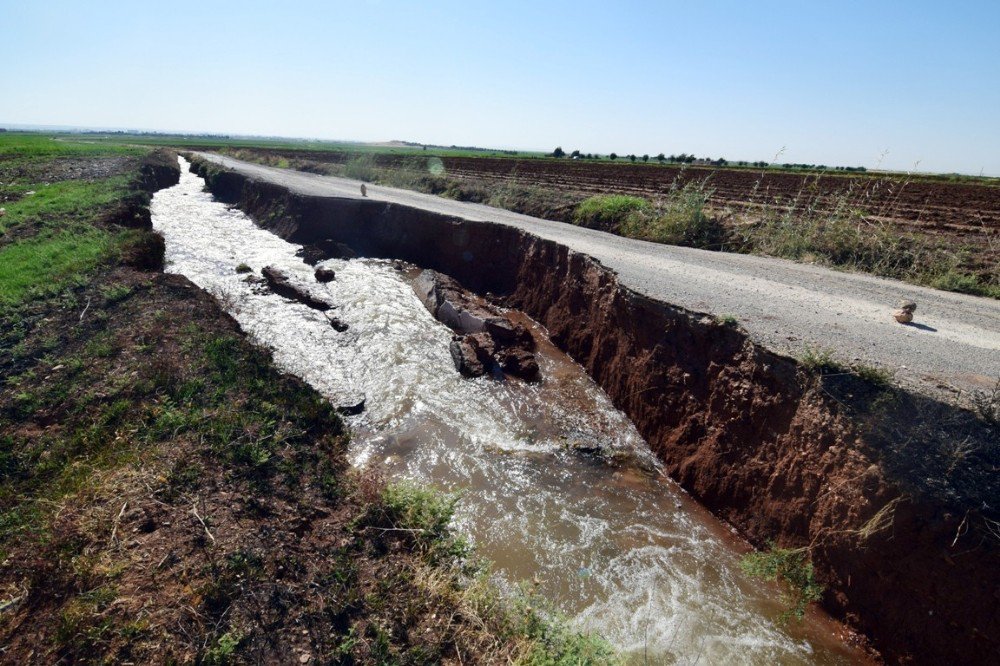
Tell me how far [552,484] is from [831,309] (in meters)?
5.84

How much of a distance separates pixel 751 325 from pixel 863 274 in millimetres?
5761

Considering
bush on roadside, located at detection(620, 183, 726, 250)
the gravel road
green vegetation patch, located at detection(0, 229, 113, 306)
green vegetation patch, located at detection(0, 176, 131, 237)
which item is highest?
bush on roadside, located at detection(620, 183, 726, 250)

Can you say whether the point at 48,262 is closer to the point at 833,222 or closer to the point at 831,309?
the point at 831,309

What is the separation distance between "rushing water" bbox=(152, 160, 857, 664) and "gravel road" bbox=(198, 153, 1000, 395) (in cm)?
271

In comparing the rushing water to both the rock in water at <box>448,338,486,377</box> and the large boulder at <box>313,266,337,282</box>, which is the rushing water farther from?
the large boulder at <box>313,266,337,282</box>

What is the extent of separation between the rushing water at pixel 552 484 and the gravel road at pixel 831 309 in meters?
2.71

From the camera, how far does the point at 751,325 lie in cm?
745

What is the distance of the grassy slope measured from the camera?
3.84m

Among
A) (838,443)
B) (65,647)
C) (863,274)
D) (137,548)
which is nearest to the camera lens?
(65,647)

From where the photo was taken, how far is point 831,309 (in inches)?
329

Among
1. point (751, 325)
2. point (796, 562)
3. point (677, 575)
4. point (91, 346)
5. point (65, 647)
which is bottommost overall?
point (677, 575)

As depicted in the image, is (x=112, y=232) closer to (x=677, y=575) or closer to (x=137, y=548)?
(x=137, y=548)

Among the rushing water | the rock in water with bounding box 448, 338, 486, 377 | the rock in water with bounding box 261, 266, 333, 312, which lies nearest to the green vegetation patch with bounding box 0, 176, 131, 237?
the rock in water with bounding box 261, 266, 333, 312

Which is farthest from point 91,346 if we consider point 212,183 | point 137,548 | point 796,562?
point 212,183
